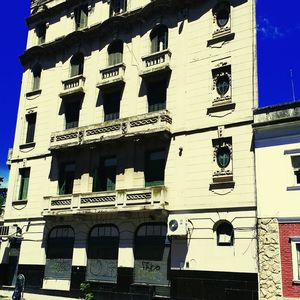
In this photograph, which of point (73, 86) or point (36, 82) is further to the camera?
point (36, 82)

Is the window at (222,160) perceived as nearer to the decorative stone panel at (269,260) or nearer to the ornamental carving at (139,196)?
the decorative stone panel at (269,260)

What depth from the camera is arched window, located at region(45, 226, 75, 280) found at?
2705 centimetres

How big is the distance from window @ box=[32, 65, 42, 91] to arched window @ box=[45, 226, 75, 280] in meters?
11.5

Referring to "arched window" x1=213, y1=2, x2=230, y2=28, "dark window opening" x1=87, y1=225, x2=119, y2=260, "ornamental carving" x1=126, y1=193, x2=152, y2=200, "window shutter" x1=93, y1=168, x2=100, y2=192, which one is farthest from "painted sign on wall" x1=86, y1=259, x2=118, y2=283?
"arched window" x1=213, y1=2, x2=230, y2=28

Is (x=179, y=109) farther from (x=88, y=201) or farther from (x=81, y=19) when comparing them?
(x=81, y=19)

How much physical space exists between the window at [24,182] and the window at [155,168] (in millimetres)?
10579

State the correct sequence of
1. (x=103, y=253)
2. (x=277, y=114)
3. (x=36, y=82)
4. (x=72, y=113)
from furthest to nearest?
(x=36, y=82) → (x=72, y=113) → (x=103, y=253) → (x=277, y=114)

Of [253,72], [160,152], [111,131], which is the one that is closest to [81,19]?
[111,131]

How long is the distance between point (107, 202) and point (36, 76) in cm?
1382

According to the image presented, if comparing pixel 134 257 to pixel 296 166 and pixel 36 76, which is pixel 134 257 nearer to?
pixel 296 166

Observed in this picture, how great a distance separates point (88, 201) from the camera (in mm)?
25875

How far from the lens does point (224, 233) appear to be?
2169 centimetres

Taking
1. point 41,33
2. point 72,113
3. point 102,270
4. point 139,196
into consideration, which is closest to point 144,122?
point 139,196

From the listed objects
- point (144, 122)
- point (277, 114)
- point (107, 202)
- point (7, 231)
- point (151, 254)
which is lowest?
point (151, 254)
